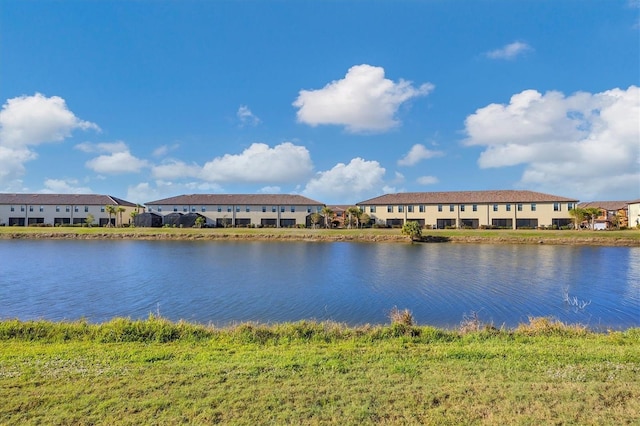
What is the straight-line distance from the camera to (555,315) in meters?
14.8

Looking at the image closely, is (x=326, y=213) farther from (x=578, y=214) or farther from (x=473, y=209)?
(x=578, y=214)

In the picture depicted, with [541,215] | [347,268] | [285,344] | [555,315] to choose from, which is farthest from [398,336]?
[541,215]

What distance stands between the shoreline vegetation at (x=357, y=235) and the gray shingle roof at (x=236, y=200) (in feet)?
38.2

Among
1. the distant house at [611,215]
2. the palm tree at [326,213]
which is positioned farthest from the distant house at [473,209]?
the distant house at [611,215]

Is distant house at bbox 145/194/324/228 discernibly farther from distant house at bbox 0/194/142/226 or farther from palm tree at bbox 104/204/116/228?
distant house at bbox 0/194/142/226

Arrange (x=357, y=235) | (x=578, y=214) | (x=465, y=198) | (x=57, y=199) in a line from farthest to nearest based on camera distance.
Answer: (x=57, y=199) < (x=465, y=198) < (x=578, y=214) < (x=357, y=235)

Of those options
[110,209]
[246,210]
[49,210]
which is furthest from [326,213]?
[49,210]

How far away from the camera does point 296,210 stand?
227 ft

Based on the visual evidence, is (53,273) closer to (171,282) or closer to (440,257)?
(171,282)

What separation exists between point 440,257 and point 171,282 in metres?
22.7

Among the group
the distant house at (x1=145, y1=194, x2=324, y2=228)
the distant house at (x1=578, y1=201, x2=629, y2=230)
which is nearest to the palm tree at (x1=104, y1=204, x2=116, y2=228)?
the distant house at (x1=145, y1=194, x2=324, y2=228)

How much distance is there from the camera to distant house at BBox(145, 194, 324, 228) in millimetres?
69062

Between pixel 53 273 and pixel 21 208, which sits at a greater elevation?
pixel 21 208

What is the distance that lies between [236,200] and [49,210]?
35448 millimetres
